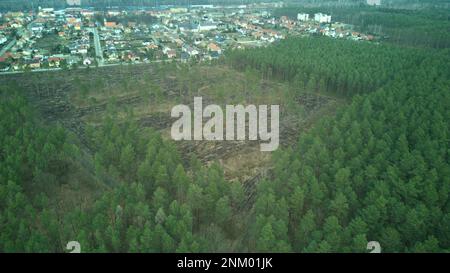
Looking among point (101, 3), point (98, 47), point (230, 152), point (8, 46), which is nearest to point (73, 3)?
point (101, 3)

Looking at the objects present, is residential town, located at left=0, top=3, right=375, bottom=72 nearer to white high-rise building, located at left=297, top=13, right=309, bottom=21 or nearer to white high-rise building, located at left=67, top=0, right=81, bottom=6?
white high-rise building, located at left=297, top=13, right=309, bottom=21

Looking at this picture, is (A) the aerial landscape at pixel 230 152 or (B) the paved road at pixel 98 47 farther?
(B) the paved road at pixel 98 47

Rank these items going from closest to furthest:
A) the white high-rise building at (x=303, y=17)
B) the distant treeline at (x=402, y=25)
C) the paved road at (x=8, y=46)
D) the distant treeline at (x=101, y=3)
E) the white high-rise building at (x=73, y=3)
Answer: the paved road at (x=8, y=46), the distant treeline at (x=402, y=25), the white high-rise building at (x=303, y=17), the distant treeline at (x=101, y=3), the white high-rise building at (x=73, y=3)

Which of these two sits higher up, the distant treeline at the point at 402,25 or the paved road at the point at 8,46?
the distant treeline at the point at 402,25

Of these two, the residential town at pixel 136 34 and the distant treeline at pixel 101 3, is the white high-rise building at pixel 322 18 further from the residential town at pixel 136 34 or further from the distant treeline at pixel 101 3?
the distant treeline at pixel 101 3

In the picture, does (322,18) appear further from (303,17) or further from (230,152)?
(230,152)

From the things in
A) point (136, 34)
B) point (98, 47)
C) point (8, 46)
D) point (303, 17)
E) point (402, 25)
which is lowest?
point (98, 47)

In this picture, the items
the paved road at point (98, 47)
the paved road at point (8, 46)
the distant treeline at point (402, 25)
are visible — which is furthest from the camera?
the distant treeline at point (402, 25)

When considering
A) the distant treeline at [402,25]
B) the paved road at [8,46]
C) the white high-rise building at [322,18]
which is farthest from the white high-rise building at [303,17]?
the paved road at [8,46]
